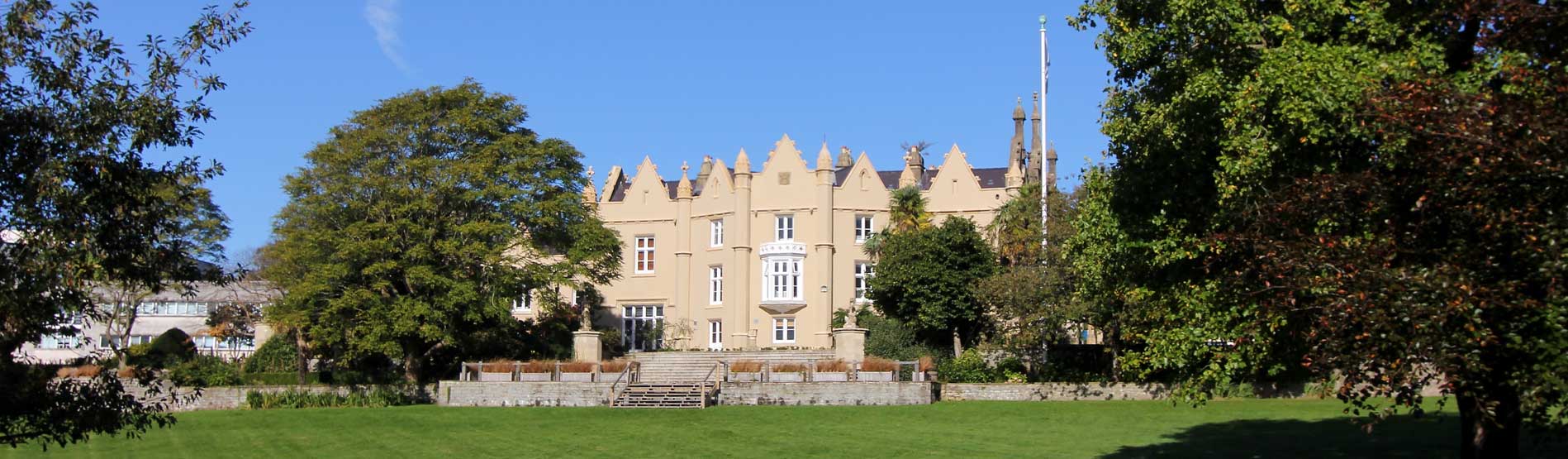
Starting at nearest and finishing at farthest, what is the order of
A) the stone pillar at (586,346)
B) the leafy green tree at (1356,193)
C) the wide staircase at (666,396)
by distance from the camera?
the leafy green tree at (1356,193) < the wide staircase at (666,396) < the stone pillar at (586,346)

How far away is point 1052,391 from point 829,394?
6466 millimetres

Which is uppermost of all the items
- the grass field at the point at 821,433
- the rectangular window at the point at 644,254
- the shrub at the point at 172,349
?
the rectangular window at the point at 644,254

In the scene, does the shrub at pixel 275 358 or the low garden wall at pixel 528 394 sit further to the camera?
the shrub at pixel 275 358

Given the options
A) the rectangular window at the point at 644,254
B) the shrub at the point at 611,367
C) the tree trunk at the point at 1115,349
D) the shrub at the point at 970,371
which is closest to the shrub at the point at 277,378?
the shrub at the point at 611,367

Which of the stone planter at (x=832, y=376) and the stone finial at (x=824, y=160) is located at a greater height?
the stone finial at (x=824, y=160)

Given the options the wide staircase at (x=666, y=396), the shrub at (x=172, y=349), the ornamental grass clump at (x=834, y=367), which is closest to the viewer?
the wide staircase at (x=666, y=396)

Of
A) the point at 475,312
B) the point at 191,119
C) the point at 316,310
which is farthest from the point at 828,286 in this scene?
the point at 191,119

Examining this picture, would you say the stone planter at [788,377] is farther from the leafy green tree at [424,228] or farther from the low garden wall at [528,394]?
the leafy green tree at [424,228]

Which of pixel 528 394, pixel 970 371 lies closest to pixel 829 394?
pixel 970 371

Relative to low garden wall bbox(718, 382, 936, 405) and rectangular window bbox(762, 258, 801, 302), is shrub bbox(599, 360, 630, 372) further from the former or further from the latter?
rectangular window bbox(762, 258, 801, 302)

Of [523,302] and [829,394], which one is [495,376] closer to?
[523,302]

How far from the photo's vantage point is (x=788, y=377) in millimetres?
38031

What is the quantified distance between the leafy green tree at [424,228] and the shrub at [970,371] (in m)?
13.7

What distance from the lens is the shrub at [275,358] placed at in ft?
165
